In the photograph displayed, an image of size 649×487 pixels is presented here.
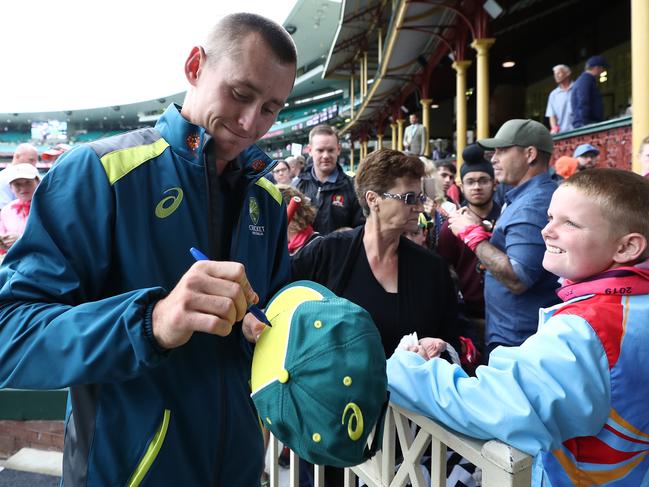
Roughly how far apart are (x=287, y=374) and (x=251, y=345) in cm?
35

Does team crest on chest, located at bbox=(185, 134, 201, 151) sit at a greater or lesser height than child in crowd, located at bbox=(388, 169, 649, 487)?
greater

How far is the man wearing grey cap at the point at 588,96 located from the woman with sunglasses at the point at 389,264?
6049 millimetres

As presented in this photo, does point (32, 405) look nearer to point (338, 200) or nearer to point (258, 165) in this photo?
point (258, 165)

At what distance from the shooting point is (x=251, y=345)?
1.19 metres

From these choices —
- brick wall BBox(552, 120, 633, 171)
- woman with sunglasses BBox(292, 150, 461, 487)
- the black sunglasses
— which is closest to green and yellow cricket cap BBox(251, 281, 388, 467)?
woman with sunglasses BBox(292, 150, 461, 487)

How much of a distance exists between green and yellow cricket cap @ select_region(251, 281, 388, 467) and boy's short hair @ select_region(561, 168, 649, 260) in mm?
990

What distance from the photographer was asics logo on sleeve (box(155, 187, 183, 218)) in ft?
3.49

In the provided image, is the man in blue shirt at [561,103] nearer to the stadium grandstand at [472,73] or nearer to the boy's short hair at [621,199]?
the stadium grandstand at [472,73]

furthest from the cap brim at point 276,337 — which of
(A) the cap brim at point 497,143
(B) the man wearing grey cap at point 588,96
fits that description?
(B) the man wearing grey cap at point 588,96

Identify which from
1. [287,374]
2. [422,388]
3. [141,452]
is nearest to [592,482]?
[422,388]

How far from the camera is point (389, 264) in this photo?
2510mm

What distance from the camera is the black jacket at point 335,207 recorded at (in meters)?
4.82

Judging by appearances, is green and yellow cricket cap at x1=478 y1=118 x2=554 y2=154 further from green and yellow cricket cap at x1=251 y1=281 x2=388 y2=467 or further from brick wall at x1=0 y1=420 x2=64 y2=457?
brick wall at x1=0 y1=420 x2=64 y2=457

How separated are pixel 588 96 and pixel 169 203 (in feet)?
26.2
